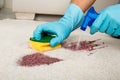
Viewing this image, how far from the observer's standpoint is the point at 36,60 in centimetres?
86

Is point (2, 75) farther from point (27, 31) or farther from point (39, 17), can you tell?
point (39, 17)

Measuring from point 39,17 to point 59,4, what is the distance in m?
0.26

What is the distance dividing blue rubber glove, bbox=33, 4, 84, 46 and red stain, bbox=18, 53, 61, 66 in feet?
0.29

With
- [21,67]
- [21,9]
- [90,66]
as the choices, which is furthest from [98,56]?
[21,9]

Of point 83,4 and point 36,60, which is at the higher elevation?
point 83,4

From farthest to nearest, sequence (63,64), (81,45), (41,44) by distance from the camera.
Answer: (81,45) < (41,44) < (63,64)

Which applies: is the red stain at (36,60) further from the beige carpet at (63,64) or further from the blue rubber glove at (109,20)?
the blue rubber glove at (109,20)

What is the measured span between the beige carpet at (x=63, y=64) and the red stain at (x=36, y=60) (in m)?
0.03

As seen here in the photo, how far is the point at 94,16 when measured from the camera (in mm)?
931

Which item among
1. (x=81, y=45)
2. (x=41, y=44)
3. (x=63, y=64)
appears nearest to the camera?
(x=63, y=64)

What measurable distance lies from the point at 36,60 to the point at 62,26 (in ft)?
0.75

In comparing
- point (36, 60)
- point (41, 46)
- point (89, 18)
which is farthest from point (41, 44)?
point (89, 18)

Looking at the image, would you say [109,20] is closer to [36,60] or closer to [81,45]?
[81,45]

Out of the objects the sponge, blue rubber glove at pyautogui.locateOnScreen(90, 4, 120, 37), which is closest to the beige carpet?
the sponge
